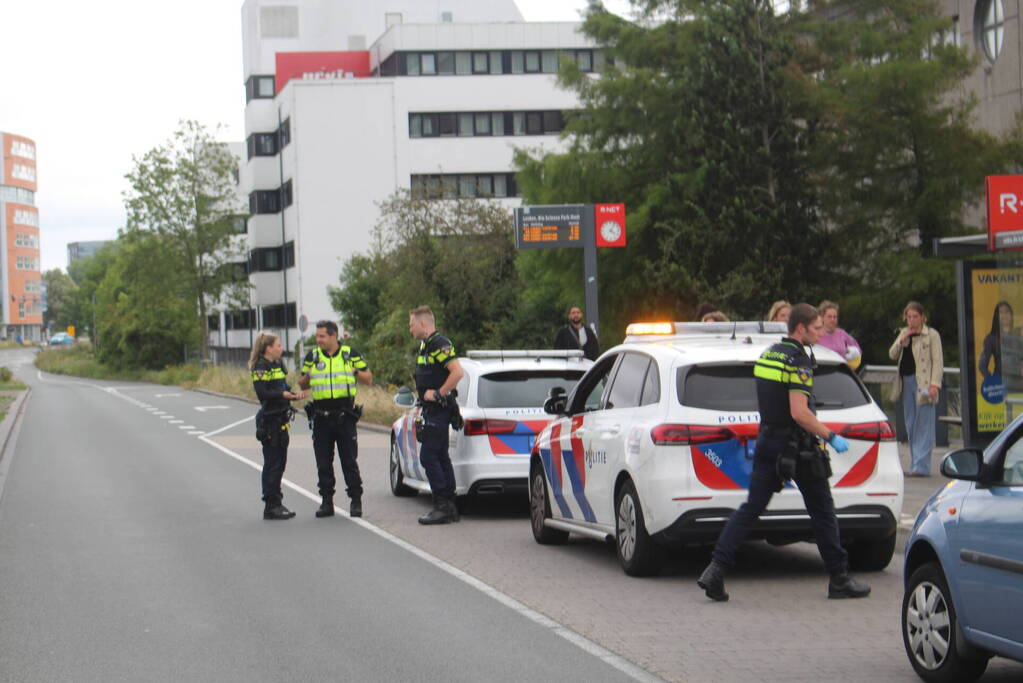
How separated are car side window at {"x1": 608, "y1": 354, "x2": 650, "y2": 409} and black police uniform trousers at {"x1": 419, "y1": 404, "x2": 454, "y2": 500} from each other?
295cm

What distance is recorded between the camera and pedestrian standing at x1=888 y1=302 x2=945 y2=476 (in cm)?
1545

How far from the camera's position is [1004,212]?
1242cm

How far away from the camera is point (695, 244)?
3238cm

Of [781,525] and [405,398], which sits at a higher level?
[405,398]

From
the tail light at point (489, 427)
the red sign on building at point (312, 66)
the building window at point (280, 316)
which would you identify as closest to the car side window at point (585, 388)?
the tail light at point (489, 427)

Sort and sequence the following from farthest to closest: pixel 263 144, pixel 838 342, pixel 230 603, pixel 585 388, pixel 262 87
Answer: pixel 262 87, pixel 263 144, pixel 838 342, pixel 585 388, pixel 230 603

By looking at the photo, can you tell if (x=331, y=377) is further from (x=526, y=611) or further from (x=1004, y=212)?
(x=1004, y=212)

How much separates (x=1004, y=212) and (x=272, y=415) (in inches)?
273

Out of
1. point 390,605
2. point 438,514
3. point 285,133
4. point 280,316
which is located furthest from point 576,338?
point 280,316

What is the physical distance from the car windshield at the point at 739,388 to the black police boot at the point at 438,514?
4.34 meters

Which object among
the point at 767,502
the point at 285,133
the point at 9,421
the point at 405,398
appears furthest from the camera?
the point at 285,133

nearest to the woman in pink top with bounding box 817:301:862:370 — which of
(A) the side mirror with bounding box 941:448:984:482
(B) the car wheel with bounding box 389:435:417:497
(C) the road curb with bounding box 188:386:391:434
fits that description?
(B) the car wheel with bounding box 389:435:417:497

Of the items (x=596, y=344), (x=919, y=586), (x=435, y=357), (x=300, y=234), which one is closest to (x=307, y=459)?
(x=596, y=344)

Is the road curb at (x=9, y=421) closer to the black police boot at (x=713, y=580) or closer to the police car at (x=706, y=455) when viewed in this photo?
the police car at (x=706, y=455)
